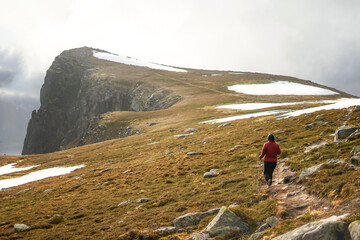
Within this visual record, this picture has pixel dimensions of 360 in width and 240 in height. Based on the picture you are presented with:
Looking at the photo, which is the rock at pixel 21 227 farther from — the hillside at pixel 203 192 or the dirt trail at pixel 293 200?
the dirt trail at pixel 293 200

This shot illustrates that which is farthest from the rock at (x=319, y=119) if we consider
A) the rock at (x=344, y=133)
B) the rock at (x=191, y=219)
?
the rock at (x=191, y=219)

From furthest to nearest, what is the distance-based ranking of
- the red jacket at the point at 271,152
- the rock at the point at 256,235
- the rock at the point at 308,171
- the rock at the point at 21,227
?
the rock at the point at 21,227 → the red jacket at the point at 271,152 → the rock at the point at 308,171 → the rock at the point at 256,235

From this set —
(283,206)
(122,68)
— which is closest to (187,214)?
(283,206)

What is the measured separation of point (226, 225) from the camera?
38.2 ft

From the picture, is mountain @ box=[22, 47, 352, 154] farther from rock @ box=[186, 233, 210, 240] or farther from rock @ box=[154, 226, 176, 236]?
rock @ box=[186, 233, 210, 240]

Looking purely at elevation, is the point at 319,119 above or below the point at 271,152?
above

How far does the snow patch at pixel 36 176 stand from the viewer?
42.0 meters

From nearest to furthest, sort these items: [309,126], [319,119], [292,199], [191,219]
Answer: [292,199]
[191,219]
[309,126]
[319,119]

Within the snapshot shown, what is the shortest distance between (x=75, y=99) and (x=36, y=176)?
14173 cm

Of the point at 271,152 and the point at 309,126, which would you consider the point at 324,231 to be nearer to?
the point at 271,152

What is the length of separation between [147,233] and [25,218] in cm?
1251

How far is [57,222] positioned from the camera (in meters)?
19.6

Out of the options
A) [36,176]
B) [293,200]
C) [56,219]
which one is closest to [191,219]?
[293,200]

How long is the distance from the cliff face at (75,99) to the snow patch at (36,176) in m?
82.5
